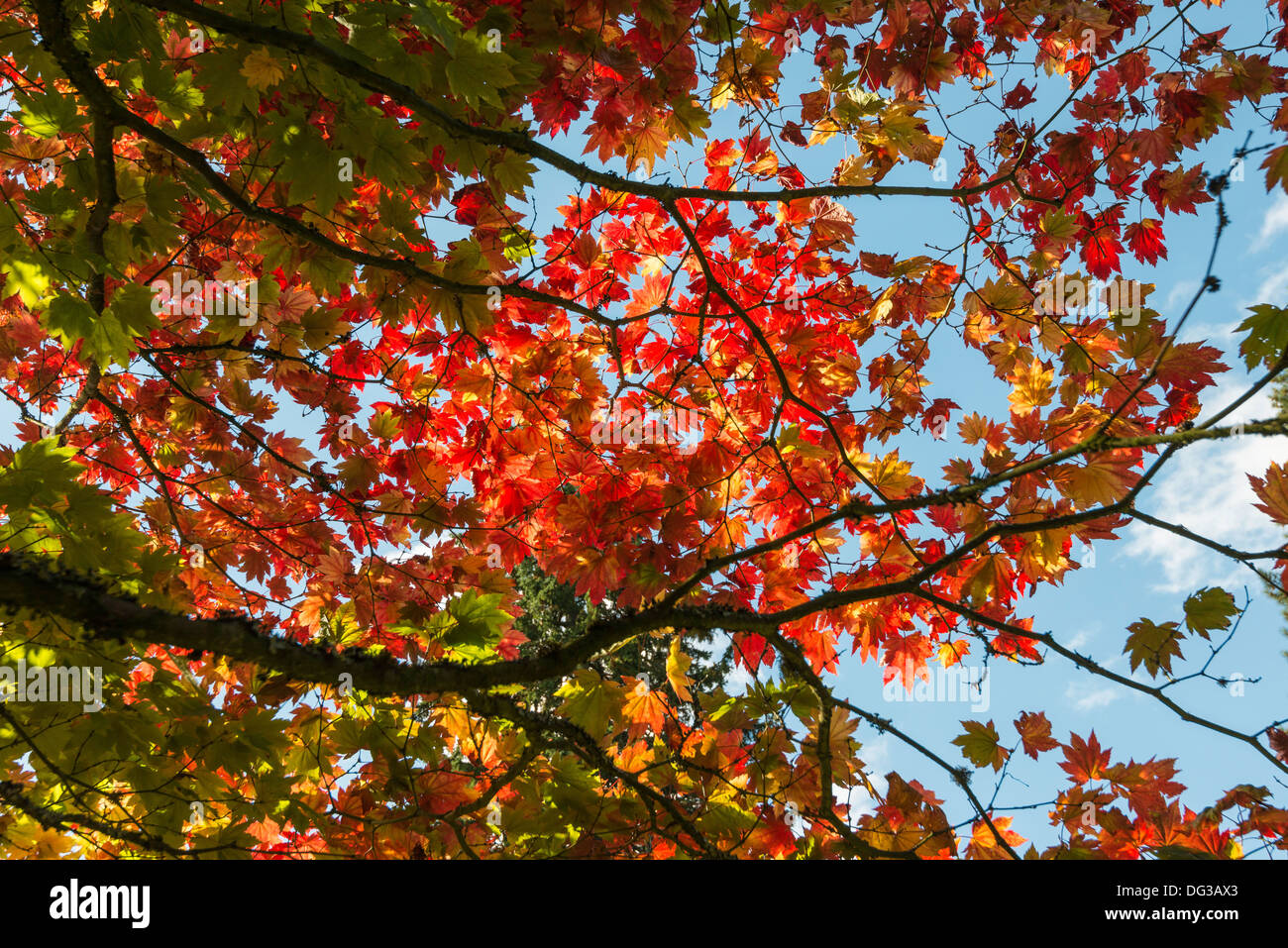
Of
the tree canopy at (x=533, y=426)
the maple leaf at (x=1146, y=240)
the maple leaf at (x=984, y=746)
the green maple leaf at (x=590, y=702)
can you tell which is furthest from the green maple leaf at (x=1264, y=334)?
the maple leaf at (x=1146, y=240)

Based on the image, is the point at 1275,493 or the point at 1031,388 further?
the point at 1031,388

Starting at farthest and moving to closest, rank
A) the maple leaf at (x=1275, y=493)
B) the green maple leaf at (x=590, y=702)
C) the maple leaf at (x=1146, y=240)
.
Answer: the maple leaf at (x=1146, y=240) < the green maple leaf at (x=590, y=702) < the maple leaf at (x=1275, y=493)

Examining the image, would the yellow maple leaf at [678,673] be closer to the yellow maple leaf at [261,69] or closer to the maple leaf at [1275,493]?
the maple leaf at [1275,493]

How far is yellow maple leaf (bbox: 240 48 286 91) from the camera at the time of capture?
2.74 metres

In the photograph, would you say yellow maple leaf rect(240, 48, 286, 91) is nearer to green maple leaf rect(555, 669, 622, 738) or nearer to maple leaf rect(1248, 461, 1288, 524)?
green maple leaf rect(555, 669, 622, 738)

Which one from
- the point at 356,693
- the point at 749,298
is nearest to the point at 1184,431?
the point at 356,693

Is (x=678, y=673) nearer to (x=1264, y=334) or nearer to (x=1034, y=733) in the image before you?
(x=1034, y=733)

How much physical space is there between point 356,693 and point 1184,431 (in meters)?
2.88

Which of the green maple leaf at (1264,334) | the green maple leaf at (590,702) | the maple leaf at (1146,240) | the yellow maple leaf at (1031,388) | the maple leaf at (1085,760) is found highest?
the maple leaf at (1146,240)

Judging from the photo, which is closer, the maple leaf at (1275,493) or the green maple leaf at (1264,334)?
the green maple leaf at (1264,334)

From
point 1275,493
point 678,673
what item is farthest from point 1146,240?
point 678,673

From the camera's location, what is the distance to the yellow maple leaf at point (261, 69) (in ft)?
9.00

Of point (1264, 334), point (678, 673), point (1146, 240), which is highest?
point (1146, 240)

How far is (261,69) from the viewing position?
2.75 m
